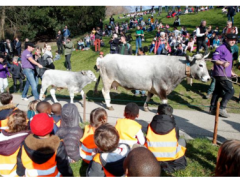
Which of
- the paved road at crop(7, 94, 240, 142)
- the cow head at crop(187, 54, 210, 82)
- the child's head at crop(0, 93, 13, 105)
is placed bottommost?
the paved road at crop(7, 94, 240, 142)

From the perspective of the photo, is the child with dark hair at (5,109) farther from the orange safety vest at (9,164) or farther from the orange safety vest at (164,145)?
the orange safety vest at (164,145)

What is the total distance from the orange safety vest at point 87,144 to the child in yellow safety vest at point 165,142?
0.99 metres

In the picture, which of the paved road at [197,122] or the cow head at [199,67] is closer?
the paved road at [197,122]

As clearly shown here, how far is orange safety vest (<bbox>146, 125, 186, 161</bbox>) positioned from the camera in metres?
3.19

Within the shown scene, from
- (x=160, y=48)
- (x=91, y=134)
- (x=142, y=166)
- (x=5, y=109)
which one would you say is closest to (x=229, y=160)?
(x=142, y=166)

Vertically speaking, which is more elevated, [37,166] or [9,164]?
[37,166]

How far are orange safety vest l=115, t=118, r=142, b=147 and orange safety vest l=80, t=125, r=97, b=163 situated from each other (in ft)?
1.80

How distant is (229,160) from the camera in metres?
1.78

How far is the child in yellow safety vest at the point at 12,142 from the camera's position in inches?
115

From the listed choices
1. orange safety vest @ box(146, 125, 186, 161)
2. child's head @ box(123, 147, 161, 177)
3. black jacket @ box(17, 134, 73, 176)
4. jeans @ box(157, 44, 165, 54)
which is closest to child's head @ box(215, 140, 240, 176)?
child's head @ box(123, 147, 161, 177)

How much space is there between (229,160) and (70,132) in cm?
281

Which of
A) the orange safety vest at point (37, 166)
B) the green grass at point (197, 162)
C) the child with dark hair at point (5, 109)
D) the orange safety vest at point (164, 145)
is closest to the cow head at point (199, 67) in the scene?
the green grass at point (197, 162)

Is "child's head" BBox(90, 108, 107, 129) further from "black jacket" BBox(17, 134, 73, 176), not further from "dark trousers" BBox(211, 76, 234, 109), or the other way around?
"dark trousers" BBox(211, 76, 234, 109)

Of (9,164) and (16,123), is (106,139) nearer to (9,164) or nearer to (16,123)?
(16,123)
